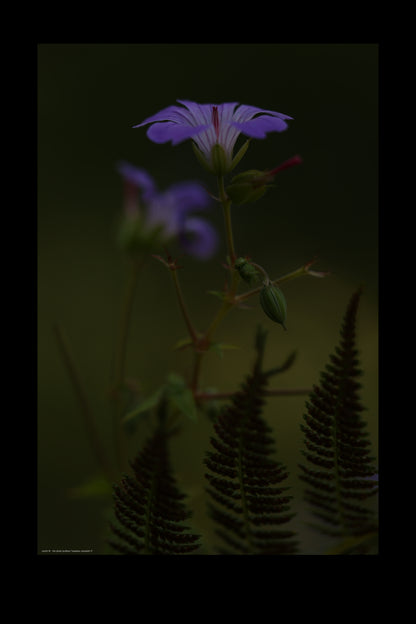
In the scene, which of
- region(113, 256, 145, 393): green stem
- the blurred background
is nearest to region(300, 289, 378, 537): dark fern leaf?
region(113, 256, 145, 393): green stem

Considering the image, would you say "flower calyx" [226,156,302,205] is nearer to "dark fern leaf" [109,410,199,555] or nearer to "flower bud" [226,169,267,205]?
"flower bud" [226,169,267,205]

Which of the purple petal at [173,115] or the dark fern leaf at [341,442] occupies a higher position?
the purple petal at [173,115]

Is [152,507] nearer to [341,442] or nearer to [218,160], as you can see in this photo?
[341,442]

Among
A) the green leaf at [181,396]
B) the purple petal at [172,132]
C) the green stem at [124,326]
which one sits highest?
the purple petal at [172,132]

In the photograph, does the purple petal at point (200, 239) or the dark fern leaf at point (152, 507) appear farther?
the purple petal at point (200, 239)

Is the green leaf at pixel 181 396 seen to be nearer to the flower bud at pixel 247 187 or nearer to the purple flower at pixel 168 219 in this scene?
the flower bud at pixel 247 187

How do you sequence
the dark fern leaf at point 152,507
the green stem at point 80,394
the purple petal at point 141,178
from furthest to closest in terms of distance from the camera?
the purple petal at point 141,178, the green stem at point 80,394, the dark fern leaf at point 152,507

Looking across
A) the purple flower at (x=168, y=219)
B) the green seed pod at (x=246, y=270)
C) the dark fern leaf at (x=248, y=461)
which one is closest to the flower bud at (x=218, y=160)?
the green seed pod at (x=246, y=270)

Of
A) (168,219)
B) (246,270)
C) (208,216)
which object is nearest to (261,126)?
(246,270)

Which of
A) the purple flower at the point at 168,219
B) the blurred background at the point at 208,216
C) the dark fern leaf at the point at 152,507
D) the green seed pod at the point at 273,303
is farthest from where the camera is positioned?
the blurred background at the point at 208,216
